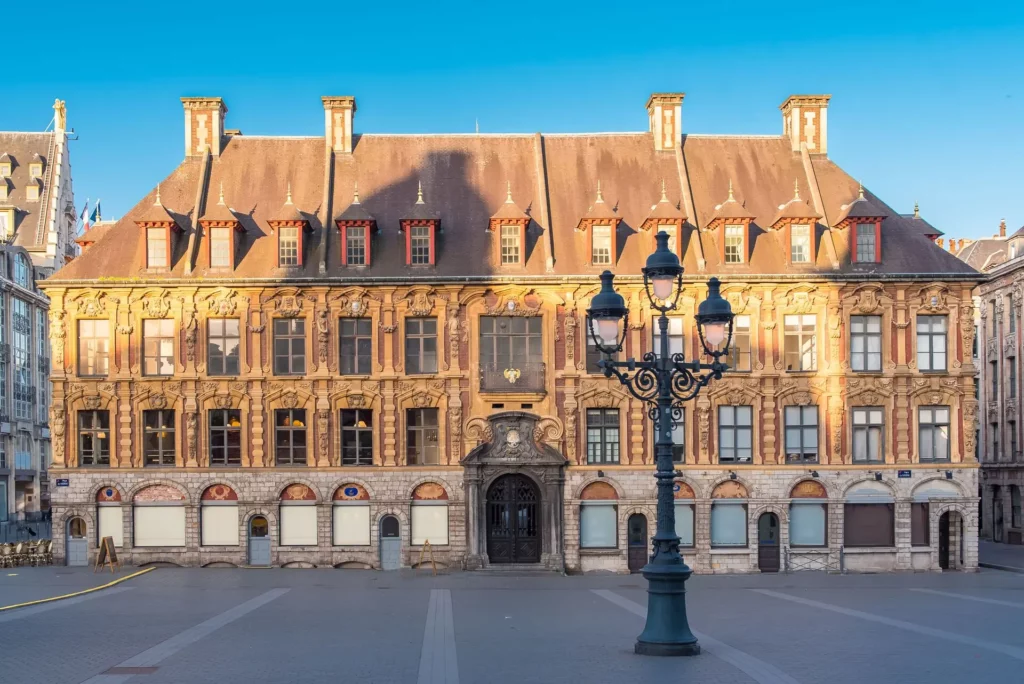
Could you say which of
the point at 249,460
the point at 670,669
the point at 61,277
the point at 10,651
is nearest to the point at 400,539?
the point at 249,460

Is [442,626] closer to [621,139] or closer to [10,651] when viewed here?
[10,651]

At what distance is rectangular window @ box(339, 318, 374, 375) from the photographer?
46438mm

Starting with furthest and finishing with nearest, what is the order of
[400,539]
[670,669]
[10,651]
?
[400,539]
[10,651]
[670,669]

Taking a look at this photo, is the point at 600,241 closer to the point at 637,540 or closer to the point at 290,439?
the point at 637,540

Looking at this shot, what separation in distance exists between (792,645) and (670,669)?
4.60 metres

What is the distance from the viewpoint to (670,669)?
20.1 metres

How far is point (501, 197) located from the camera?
49.3m

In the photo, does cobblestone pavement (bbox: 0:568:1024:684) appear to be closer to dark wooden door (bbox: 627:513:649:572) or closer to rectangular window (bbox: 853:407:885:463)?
dark wooden door (bbox: 627:513:649:572)

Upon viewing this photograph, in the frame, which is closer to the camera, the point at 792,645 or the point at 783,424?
the point at 792,645

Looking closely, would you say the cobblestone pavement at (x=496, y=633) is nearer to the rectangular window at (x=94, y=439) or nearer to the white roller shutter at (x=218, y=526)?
the white roller shutter at (x=218, y=526)

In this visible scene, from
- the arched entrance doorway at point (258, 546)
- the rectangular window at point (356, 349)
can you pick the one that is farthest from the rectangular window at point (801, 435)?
the arched entrance doorway at point (258, 546)

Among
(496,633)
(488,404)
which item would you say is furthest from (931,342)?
(496,633)

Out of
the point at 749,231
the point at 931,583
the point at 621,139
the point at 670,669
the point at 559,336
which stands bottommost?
the point at 931,583

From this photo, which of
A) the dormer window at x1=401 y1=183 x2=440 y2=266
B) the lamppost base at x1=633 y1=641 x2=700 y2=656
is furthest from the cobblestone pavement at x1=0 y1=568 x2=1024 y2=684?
Answer: the dormer window at x1=401 y1=183 x2=440 y2=266
